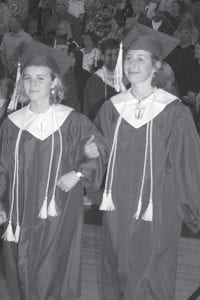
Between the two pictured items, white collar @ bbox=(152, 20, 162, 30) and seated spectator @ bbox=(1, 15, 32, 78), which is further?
seated spectator @ bbox=(1, 15, 32, 78)

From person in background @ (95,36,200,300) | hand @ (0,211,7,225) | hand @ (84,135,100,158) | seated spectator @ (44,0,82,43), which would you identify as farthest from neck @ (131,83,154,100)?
seated spectator @ (44,0,82,43)

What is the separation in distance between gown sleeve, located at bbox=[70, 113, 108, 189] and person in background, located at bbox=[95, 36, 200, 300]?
0.07 metres

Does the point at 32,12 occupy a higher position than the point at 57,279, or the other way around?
the point at 32,12

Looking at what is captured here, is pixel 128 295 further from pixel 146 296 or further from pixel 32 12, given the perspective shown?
pixel 32 12

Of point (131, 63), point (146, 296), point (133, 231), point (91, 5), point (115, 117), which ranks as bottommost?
point (146, 296)

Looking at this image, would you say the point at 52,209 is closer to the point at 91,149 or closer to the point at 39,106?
the point at 91,149

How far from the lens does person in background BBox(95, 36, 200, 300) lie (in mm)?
3451

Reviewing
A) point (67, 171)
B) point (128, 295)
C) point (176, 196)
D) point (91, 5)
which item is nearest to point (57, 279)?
point (128, 295)

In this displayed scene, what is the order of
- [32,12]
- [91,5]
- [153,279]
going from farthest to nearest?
[32,12] → [91,5] → [153,279]

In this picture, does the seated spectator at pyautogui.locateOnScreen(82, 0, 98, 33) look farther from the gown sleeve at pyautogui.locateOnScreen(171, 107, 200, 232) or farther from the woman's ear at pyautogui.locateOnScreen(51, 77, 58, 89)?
the gown sleeve at pyautogui.locateOnScreen(171, 107, 200, 232)

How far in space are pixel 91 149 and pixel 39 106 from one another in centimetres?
48

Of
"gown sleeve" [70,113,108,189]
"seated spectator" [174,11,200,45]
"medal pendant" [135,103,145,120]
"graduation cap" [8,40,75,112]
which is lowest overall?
"gown sleeve" [70,113,108,189]

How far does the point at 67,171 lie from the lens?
11.6ft

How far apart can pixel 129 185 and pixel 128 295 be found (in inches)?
28.4
